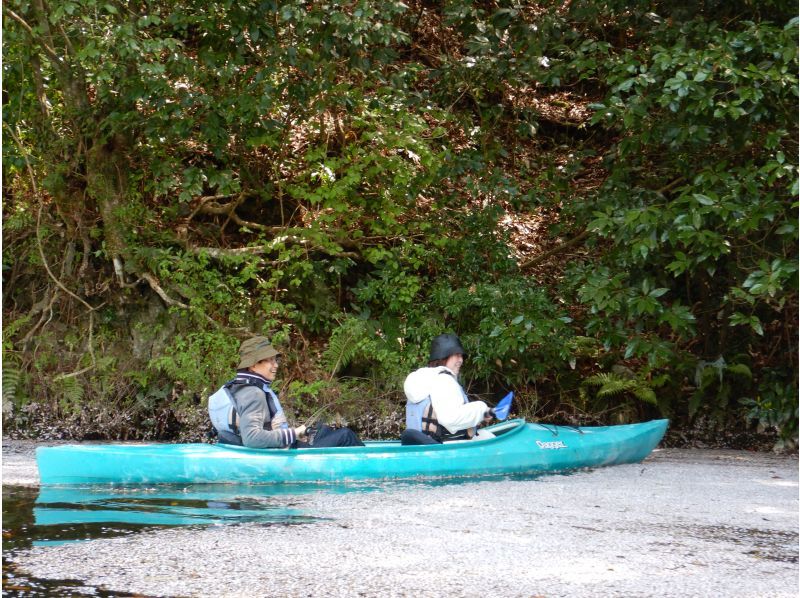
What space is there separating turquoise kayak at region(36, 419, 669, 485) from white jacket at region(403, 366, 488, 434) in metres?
0.19

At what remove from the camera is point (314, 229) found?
11.1 meters

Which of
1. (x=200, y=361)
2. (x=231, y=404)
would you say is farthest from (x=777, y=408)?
(x=200, y=361)

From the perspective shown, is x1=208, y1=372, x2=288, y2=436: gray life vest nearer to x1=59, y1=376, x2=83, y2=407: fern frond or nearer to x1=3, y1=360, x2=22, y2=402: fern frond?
x1=59, y1=376, x2=83, y2=407: fern frond

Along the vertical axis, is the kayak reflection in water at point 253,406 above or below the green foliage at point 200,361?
below

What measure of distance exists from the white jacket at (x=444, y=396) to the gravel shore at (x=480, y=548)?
0.55 metres

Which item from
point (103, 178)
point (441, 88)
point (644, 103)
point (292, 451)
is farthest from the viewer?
point (103, 178)

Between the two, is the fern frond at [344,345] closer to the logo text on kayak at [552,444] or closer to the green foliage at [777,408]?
the logo text on kayak at [552,444]

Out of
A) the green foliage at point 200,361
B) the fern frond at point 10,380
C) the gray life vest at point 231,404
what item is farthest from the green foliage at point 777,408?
the fern frond at point 10,380

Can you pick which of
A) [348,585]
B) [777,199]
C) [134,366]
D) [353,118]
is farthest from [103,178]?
[348,585]

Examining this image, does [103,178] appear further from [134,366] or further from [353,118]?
[353,118]

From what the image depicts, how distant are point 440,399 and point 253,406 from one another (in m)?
1.43

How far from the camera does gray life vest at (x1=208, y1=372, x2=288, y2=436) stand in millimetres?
7023

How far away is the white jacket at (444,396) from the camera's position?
7.52 m

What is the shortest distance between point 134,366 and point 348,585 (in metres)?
7.63
